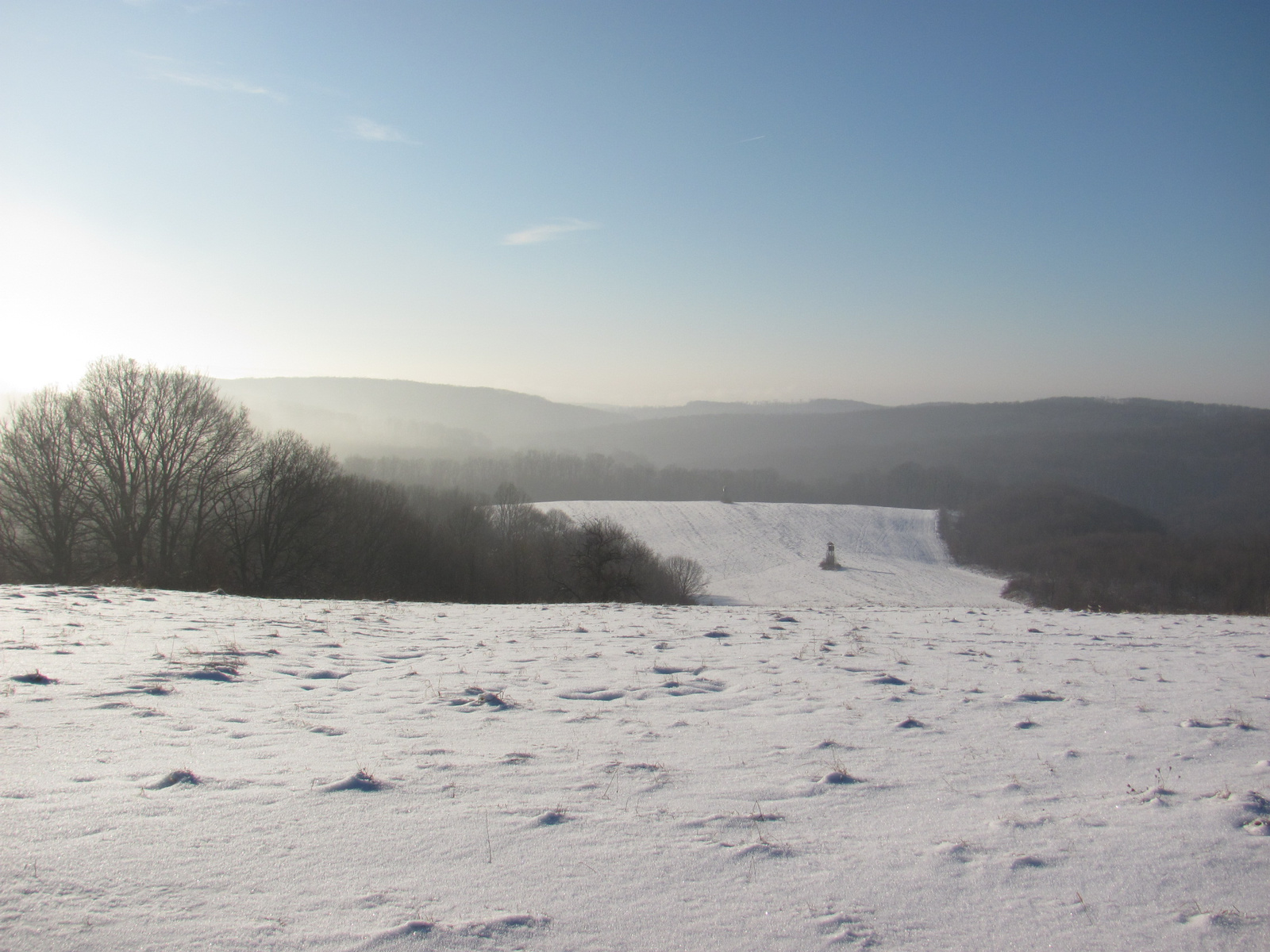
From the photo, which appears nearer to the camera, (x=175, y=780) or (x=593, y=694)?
(x=175, y=780)

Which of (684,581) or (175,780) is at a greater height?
(175,780)

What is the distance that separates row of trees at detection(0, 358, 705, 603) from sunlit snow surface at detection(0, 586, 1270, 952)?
22800 millimetres

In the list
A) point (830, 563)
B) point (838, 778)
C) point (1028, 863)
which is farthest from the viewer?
point (830, 563)

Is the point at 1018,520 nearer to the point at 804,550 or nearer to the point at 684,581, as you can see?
the point at 804,550

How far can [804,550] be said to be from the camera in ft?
240

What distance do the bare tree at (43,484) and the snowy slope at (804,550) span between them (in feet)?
128

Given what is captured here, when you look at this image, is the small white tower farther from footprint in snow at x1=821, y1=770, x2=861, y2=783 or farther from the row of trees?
footprint in snow at x1=821, y1=770, x2=861, y2=783

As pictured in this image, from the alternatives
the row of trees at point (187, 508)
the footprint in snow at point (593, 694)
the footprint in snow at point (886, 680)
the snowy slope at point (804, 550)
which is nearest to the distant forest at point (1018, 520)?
the snowy slope at point (804, 550)

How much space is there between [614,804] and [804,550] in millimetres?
71220

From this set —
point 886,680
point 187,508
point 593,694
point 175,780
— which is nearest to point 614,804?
point 175,780

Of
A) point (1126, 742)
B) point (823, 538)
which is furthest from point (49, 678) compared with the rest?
point (823, 538)

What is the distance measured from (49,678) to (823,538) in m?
76.7

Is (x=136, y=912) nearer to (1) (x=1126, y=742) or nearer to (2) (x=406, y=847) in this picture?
(2) (x=406, y=847)

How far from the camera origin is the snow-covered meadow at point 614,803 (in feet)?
10.4
